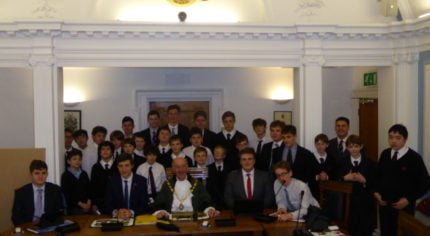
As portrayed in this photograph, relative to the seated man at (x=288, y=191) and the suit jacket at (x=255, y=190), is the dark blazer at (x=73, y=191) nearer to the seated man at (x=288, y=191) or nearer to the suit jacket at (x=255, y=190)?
the suit jacket at (x=255, y=190)

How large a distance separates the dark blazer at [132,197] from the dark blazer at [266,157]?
1783mm

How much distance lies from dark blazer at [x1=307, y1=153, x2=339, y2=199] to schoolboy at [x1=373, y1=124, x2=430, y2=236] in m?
0.60

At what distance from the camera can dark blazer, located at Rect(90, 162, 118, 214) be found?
20.0ft

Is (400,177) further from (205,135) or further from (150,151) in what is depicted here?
(150,151)

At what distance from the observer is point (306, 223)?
450 centimetres

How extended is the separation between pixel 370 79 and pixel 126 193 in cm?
575

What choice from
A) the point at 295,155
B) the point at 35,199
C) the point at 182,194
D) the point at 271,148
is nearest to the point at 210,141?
the point at 271,148

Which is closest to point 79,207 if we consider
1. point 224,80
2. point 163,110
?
point 163,110

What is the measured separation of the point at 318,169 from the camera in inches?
243

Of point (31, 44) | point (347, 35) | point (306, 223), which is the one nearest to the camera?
point (306, 223)

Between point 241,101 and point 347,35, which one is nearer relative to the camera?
point 347,35

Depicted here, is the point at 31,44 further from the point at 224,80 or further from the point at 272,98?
the point at 272,98

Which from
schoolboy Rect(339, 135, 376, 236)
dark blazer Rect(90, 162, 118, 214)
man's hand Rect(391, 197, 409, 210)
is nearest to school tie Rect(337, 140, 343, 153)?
schoolboy Rect(339, 135, 376, 236)

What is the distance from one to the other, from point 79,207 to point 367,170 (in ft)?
12.2
